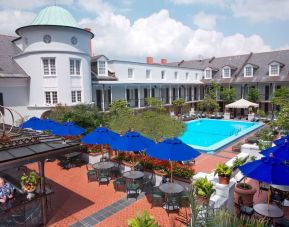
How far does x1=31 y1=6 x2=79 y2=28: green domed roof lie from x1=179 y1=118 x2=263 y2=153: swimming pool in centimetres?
1733

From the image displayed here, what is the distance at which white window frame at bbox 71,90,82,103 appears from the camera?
26.2 m

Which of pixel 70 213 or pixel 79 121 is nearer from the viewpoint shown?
pixel 70 213

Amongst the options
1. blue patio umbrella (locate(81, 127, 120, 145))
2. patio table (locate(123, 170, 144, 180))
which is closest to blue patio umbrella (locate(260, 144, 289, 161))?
patio table (locate(123, 170, 144, 180))

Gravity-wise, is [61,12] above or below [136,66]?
above

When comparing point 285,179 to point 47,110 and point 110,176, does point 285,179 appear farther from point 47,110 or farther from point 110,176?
point 47,110

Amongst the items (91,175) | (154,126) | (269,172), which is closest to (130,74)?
(154,126)

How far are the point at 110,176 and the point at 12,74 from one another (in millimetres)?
17426

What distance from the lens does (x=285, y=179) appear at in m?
7.41

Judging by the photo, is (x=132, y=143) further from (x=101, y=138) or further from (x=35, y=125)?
(x=35, y=125)

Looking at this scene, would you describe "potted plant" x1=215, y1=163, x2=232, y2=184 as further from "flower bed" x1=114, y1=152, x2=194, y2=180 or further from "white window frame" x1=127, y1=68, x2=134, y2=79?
"white window frame" x1=127, y1=68, x2=134, y2=79

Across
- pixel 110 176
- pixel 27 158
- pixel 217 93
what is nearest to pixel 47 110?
pixel 110 176

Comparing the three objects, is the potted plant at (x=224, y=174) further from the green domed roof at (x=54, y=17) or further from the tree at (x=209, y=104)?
the tree at (x=209, y=104)

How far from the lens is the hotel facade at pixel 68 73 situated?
80.7 feet

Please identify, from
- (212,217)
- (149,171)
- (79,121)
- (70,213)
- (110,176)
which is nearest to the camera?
(212,217)
